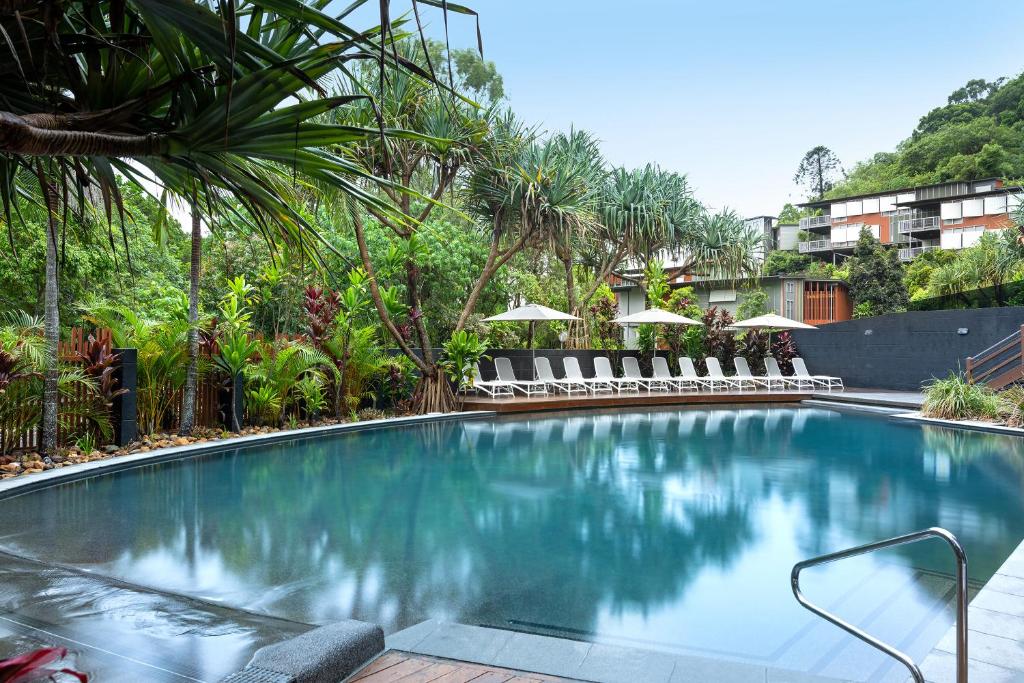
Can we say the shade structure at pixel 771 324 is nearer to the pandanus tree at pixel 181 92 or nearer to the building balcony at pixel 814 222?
the pandanus tree at pixel 181 92

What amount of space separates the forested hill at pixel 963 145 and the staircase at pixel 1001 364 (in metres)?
29.4

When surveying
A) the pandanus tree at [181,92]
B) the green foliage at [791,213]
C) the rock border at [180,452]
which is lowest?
the rock border at [180,452]

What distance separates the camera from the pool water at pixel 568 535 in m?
3.84

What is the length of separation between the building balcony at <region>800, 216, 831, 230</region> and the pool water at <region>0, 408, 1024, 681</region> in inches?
1708

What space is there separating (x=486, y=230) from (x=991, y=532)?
1133 centimetres

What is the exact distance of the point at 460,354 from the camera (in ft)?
44.0

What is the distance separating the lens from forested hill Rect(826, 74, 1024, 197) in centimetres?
4172

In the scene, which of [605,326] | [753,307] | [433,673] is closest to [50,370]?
[433,673]

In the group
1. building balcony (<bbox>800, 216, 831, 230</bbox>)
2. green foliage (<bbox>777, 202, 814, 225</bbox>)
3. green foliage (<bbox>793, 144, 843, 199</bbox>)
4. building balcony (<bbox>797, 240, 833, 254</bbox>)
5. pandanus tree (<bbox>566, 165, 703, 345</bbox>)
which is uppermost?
green foliage (<bbox>793, 144, 843, 199</bbox>)

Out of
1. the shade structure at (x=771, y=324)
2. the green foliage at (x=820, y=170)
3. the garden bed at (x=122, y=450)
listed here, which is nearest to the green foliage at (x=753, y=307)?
the shade structure at (x=771, y=324)

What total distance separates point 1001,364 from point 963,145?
3713cm

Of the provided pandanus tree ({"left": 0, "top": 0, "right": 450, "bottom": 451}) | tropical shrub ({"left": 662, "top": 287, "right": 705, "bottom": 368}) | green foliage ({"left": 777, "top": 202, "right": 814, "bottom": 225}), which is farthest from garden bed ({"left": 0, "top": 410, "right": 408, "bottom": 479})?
green foliage ({"left": 777, "top": 202, "right": 814, "bottom": 225})

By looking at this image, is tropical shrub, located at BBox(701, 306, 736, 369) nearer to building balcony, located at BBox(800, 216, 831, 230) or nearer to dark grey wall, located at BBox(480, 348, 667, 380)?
dark grey wall, located at BBox(480, 348, 667, 380)

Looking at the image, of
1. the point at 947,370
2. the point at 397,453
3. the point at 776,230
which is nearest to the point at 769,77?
the point at 776,230
